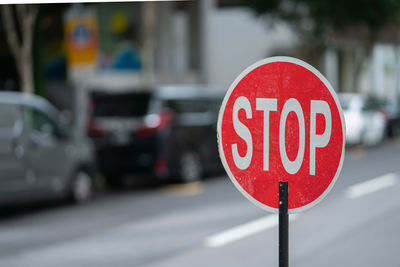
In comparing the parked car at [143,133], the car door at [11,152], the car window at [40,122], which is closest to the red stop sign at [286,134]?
the car door at [11,152]

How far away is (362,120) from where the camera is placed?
21078mm

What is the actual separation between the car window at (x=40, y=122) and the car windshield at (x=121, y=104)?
187 cm

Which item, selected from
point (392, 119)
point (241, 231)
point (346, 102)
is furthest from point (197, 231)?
point (392, 119)

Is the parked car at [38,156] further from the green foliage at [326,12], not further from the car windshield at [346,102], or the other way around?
the green foliage at [326,12]

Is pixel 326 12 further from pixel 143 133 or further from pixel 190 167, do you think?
pixel 143 133

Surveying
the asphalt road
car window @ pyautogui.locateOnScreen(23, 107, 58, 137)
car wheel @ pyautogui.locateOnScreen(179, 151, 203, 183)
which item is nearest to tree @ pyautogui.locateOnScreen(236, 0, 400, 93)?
car wheel @ pyautogui.locateOnScreen(179, 151, 203, 183)

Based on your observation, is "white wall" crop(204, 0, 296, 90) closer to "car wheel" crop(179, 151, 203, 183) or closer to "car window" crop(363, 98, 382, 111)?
"car window" crop(363, 98, 382, 111)

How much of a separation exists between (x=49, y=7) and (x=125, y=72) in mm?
3711

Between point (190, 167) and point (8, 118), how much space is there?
4.38 metres

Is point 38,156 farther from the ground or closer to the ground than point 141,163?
farther from the ground

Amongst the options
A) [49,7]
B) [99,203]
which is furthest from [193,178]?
[49,7]

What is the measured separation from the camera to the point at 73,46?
12.8 m

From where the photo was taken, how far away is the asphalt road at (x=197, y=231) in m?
6.96

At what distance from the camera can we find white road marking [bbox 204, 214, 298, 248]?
779 cm
